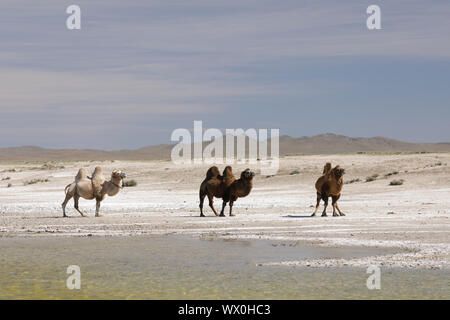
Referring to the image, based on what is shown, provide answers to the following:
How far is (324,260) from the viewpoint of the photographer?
14.9 metres

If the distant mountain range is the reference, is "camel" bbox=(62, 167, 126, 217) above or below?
below

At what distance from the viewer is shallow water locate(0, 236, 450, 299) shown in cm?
1182

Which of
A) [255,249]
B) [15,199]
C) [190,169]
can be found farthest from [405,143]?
[255,249]

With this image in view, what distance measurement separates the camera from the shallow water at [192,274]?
11820 millimetres

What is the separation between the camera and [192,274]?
44.8ft

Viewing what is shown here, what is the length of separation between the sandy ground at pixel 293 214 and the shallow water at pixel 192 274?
970 millimetres

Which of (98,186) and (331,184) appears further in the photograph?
(98,186)

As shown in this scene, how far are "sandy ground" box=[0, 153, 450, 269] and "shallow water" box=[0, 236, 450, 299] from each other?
970mm

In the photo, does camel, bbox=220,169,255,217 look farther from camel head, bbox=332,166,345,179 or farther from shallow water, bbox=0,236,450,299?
shallow water, bbox=0,236,450,299

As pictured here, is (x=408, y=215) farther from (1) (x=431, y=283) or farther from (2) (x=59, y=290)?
(2) (x=59, y=290)

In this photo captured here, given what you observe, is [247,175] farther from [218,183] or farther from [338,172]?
[338,172]

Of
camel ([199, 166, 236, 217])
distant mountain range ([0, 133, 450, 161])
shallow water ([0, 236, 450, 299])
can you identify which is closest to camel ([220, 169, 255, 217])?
camel ([199, 166, 236, 217])

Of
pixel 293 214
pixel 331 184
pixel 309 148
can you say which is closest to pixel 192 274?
pixel 331 184

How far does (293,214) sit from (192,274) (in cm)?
1212
